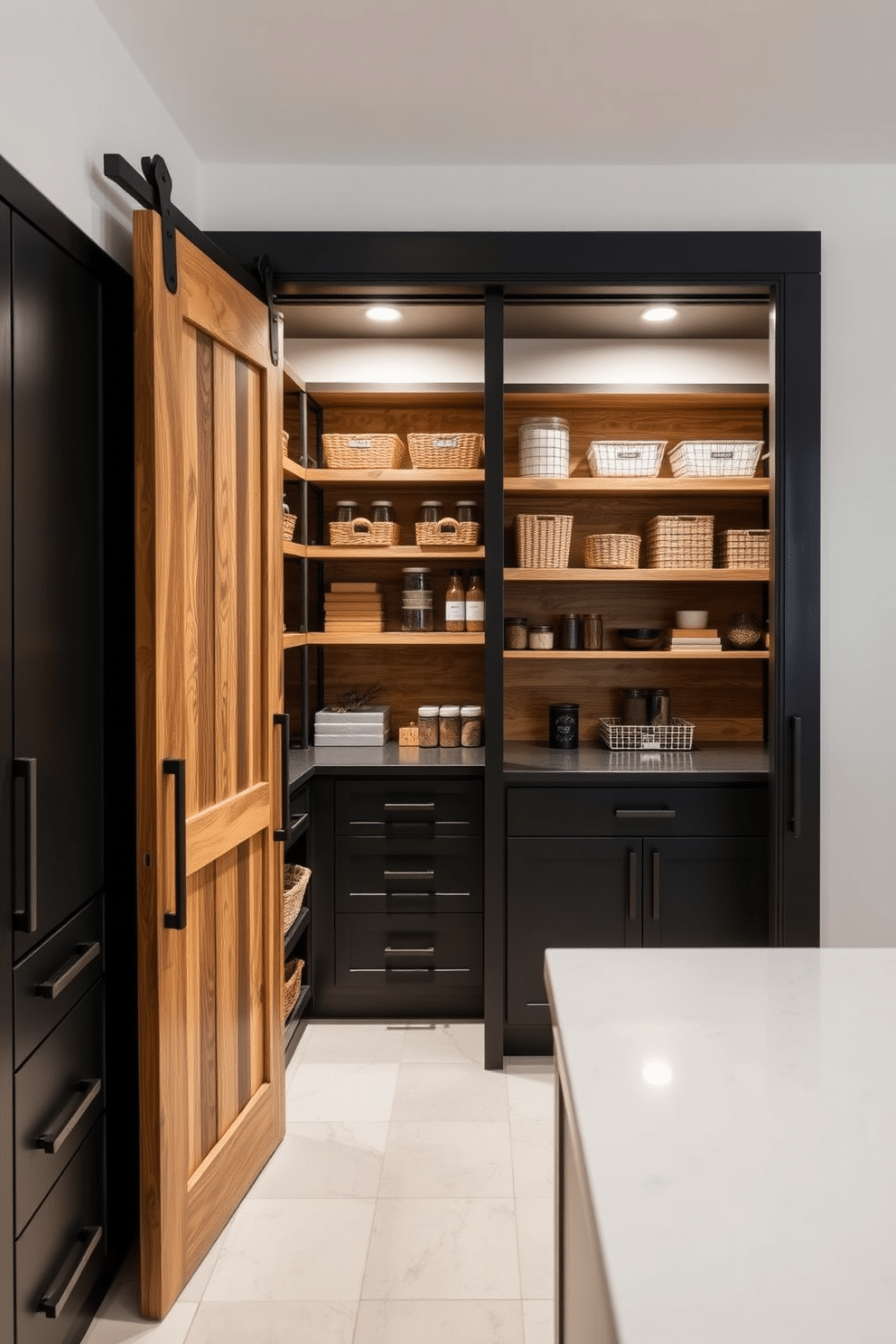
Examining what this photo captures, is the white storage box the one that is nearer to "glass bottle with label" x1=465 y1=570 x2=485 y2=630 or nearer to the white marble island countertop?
"glass bottle with label" x1=465 y1=570 x2=485 y2=630

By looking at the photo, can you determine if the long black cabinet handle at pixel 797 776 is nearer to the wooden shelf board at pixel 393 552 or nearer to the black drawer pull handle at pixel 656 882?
the black drawer pull handle at pixel 656 882

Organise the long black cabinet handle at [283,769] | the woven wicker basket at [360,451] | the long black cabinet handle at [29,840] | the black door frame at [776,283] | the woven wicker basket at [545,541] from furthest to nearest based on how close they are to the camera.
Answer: the woven wicker basket at [360,451] < the woven wicker basket at [545,541] < the black door frame at [776,283] < the long black cabinet handle at [283,769] < the long black cabinet handle at [29,840]

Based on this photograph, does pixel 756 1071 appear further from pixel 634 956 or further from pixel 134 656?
pixel 134 656

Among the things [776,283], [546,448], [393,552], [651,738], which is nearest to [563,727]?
[651,738]

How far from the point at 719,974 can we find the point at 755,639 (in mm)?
Answer: 2279

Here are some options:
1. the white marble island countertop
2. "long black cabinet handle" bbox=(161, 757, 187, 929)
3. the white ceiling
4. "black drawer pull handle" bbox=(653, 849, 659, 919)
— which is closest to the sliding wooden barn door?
"long black cabinet handle" bbox=(161, 757, 187, 929)

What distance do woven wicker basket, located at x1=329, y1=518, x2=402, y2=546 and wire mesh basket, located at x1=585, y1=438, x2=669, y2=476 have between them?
30.7 inches

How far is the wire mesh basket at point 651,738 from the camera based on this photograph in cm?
340

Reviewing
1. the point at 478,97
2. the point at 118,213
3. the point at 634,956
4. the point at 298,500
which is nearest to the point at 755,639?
the point at 298,500

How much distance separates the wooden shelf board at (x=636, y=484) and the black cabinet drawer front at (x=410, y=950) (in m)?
1.47

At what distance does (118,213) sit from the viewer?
2.12 meters

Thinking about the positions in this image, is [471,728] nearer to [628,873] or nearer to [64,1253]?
[628,873]

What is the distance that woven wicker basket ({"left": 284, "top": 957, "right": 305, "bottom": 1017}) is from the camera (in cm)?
299

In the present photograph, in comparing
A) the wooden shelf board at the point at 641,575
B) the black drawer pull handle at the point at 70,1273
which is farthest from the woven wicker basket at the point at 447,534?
the black drawer pull handle at the point at 70,1273
